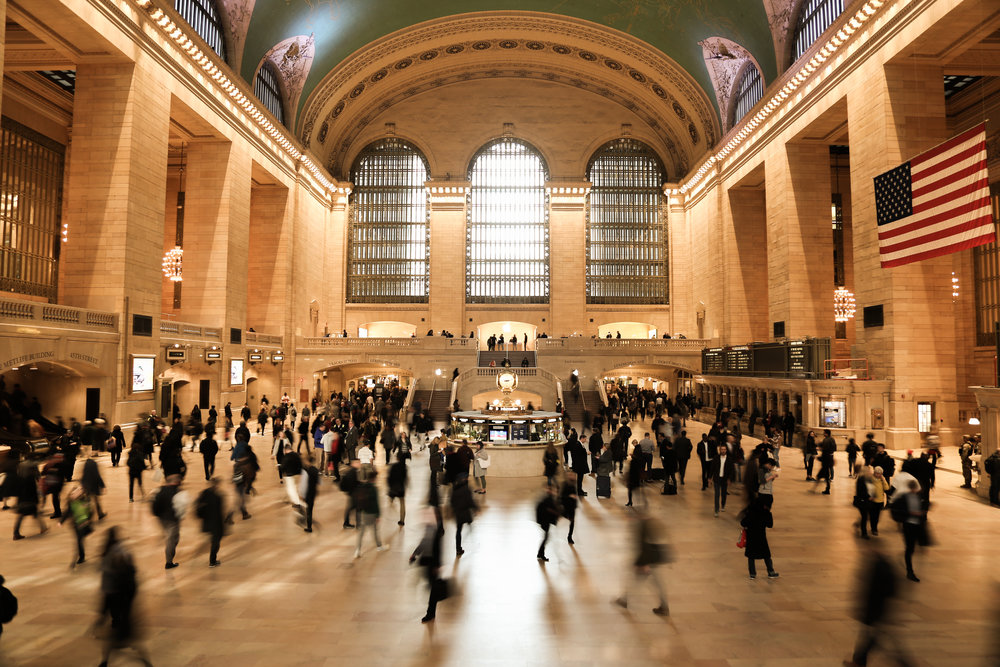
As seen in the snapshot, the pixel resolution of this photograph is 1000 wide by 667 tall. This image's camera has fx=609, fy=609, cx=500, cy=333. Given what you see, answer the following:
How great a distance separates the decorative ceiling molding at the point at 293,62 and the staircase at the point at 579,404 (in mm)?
19189

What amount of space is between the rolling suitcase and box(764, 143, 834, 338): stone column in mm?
15652

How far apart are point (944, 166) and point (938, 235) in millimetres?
1551

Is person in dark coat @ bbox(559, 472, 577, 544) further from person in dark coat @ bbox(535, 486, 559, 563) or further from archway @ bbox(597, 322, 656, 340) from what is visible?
archway @ bbox(597, 322, 656, 340)

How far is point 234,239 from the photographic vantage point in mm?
24328

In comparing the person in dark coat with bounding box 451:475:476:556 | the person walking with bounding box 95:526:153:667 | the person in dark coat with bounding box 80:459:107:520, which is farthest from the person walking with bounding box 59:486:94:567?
the person in dark coat with bounding box 451:475:476:556

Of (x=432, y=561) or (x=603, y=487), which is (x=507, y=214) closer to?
(x=603, y=487)

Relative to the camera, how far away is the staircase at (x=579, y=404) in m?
23.9

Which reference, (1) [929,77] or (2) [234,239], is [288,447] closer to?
(2) [234,239]

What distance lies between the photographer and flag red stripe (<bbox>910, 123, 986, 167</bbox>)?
12.4 meters

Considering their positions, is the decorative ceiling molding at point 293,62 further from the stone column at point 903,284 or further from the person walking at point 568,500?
the person walking at point 568,500

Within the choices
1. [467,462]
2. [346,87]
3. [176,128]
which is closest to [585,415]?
[467,462]

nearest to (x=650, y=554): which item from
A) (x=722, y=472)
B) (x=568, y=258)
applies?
(x=722, y=472)

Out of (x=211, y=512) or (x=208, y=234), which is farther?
(x=208, y=234)

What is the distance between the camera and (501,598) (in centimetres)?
618
